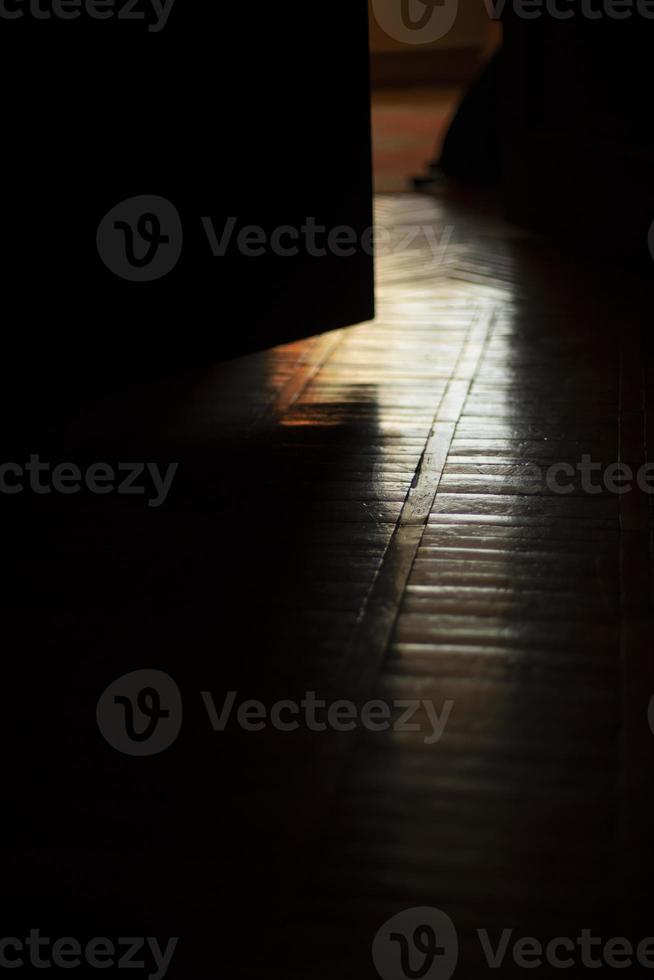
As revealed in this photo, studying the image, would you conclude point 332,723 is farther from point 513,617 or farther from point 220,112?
point 220,112
